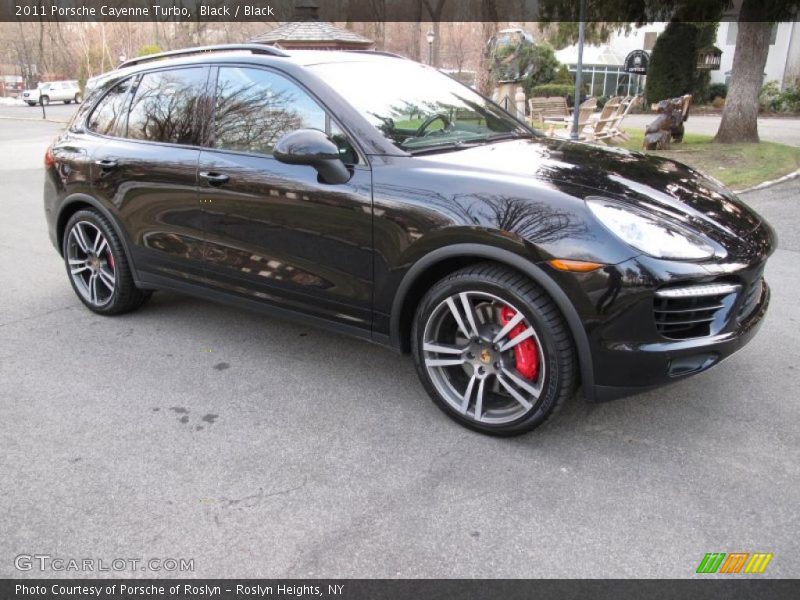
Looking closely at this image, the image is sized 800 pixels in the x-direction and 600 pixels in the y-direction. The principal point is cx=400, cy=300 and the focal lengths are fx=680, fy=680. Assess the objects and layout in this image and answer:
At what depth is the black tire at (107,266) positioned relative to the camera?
4.67 metres

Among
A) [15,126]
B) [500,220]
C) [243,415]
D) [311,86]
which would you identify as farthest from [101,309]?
[15,126]

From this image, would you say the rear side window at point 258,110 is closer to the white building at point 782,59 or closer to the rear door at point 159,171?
the rear door at point 159,171

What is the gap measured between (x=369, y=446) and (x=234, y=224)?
152 cm

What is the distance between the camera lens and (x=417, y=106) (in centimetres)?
384

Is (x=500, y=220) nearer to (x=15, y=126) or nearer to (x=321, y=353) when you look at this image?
(x=321, y=353)

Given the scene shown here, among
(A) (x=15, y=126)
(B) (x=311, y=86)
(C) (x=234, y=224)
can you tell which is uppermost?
(B) (x=311, y=86)

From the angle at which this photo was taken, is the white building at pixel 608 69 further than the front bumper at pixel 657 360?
Yes

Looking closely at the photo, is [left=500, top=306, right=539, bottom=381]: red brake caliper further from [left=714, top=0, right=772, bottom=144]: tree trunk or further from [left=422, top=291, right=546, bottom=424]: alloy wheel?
[left=714, top=0, right=772, bottom=144]: tree trunk

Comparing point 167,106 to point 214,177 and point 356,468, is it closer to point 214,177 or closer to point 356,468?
point 214,177

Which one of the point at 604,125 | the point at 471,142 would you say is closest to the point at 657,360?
the point at 471,142

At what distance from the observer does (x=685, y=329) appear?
2.85m

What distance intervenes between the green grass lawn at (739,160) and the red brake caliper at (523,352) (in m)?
7.94
